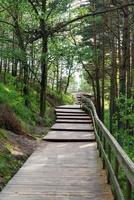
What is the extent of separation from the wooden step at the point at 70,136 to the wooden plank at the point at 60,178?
2.55 meters

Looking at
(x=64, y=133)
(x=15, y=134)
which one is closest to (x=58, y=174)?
(x=15, y=134)

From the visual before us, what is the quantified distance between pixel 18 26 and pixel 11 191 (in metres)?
15.1

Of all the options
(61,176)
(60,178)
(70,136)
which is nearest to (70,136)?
(70,136)

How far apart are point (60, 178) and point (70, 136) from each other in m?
7.43

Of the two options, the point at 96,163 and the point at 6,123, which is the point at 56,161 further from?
the point at 6,123

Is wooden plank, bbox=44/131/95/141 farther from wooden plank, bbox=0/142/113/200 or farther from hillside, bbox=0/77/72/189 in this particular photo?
wooden plank, bbox=0/142/113/200

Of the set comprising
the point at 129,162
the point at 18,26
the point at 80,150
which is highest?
the point at 18,26

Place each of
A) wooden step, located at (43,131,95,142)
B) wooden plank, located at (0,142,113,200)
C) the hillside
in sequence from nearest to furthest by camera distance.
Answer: wooden plank, located at (0,142,113,200)
the hillside
wooden step, located at (43,131,95,142)

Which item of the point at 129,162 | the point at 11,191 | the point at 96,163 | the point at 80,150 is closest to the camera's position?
the point at 129,162

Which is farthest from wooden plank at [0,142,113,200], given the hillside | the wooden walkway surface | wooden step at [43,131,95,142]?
wooden step at [43,131,95,142]

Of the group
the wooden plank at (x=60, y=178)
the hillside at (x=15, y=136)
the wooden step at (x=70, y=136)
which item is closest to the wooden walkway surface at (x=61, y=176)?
the wooden plank at (x=60, y=178)

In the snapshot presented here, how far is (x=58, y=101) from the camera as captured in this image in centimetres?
4353

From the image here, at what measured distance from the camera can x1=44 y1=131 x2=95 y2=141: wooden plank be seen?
15.4m

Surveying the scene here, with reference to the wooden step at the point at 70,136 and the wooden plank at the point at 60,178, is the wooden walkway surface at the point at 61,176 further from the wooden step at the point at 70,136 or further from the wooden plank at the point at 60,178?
the wooden step at the point at 70,136
